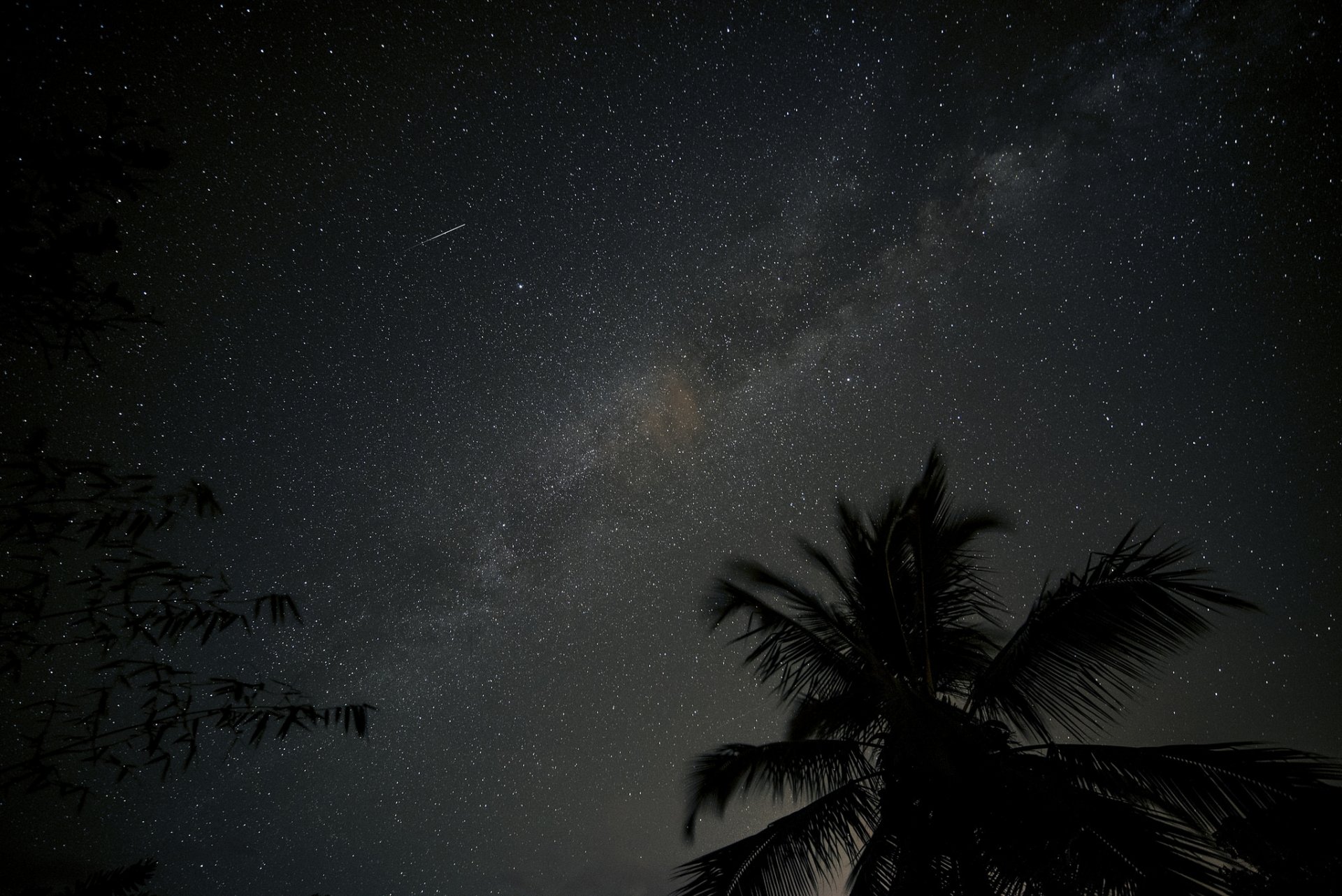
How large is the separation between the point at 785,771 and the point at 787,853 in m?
0.68

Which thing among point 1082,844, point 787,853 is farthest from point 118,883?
point 1082,844

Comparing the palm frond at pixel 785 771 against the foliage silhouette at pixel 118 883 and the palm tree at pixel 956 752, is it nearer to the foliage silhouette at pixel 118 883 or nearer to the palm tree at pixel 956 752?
the palm tree at pixel 956 752

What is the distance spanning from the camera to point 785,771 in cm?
505

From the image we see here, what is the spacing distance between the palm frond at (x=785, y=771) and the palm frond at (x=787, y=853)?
41 cm

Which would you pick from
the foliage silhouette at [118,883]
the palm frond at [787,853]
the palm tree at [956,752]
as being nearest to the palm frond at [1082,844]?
the palm tree at [956,752]

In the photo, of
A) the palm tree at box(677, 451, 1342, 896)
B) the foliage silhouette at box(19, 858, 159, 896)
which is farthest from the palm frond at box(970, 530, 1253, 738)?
the foliage silhouette at box(19, 858, 159, 896)

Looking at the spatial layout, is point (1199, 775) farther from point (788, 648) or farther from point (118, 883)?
point (118, 883)

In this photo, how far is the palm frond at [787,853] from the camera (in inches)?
171

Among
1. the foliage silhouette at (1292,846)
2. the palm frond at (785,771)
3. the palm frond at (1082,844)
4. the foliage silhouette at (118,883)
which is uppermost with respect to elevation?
the foliage silhouette at (118,883)

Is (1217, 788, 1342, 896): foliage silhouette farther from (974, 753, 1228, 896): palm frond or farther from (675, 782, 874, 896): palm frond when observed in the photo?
(675, 782, 874, 896): palm frond

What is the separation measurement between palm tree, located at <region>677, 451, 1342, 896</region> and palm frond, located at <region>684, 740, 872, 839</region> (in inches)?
0.6

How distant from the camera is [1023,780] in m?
3.50

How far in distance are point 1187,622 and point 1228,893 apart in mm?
1702

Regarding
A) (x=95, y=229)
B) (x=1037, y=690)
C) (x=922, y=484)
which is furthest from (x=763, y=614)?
(x=95, y=229)
